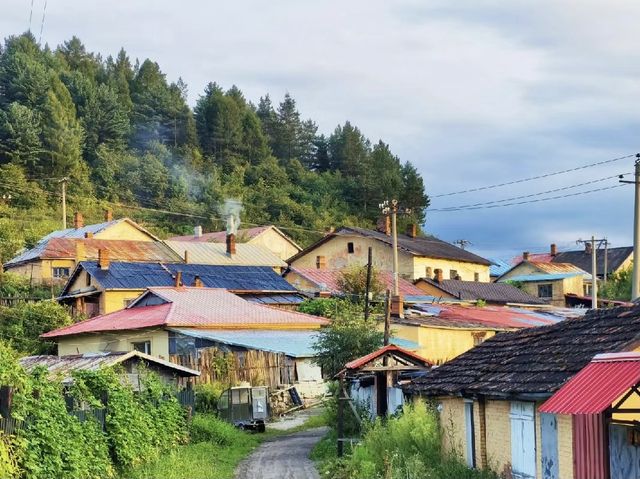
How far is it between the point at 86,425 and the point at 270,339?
20.1 meters

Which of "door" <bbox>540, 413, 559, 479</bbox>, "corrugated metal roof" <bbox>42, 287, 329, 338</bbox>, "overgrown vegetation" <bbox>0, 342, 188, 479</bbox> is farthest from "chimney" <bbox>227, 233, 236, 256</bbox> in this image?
"door" <bbox>540, 413, 559, 479</bbox>

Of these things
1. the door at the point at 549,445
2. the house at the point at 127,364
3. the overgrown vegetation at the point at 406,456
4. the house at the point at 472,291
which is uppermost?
the house at the point at 472,291

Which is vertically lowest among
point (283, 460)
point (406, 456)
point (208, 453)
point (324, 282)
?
point (283, 460)

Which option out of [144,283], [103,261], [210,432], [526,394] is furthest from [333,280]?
[526,394]

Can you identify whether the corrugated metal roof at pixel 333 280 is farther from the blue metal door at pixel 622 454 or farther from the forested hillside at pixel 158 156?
the blue metal door at pixel 622 454

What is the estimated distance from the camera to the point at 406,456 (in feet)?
65.4

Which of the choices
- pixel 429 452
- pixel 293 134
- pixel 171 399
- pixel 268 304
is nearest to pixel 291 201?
pixel 293 134

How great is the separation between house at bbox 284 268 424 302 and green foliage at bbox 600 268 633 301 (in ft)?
55.2

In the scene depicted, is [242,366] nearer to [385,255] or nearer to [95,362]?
[95,362]

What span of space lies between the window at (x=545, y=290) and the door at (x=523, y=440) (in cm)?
5591

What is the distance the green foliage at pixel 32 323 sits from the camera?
4584 centimetres

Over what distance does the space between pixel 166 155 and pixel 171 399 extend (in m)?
71.7

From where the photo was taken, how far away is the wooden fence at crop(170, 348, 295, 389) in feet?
120

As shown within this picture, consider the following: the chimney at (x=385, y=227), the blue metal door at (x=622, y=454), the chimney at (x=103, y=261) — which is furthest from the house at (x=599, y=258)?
the blue metal door at (x=622, y=454)
